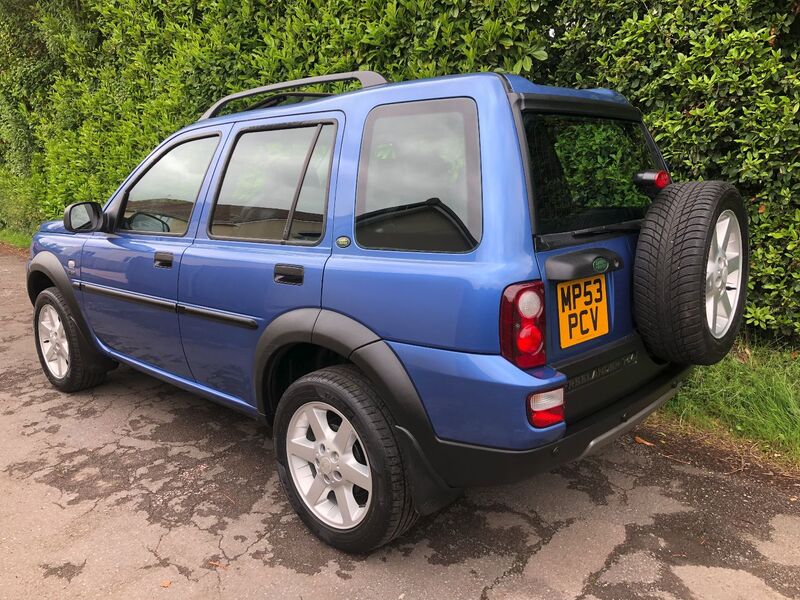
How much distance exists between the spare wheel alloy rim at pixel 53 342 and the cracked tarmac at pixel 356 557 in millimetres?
789

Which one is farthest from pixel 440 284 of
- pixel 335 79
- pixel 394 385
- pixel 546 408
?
pixel 335 79

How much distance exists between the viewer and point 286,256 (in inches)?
98.5

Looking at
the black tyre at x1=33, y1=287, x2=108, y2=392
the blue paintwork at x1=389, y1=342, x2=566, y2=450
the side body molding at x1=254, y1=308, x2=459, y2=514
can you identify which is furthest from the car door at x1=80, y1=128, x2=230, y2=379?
the blue paintwork at x1=389, y1=342, x2=566, y2=450

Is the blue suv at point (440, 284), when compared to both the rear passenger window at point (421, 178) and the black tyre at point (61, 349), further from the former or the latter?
the black tyre at point (61, 349)

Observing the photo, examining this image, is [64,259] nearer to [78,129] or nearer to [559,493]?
[559,493]

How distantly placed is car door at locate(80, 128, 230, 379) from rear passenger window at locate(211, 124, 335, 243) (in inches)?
8.5

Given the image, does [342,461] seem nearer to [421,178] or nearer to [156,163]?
[421,178]

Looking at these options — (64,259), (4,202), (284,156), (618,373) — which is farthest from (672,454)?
(4,202)

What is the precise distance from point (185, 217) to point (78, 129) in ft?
21.4

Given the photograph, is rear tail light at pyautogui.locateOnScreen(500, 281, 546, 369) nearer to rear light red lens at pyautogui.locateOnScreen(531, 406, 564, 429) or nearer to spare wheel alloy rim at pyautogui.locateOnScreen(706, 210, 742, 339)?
rear light red lens at pyautogui.locateOnScreen(531, 406, 564, 429)

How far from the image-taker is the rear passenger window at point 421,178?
2021mm

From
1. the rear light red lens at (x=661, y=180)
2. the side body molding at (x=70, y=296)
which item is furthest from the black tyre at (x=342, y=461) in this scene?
the side body molding at (x=70, y=296)

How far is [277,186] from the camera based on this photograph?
2689mm

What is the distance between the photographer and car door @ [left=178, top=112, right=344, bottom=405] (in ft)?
8.04
